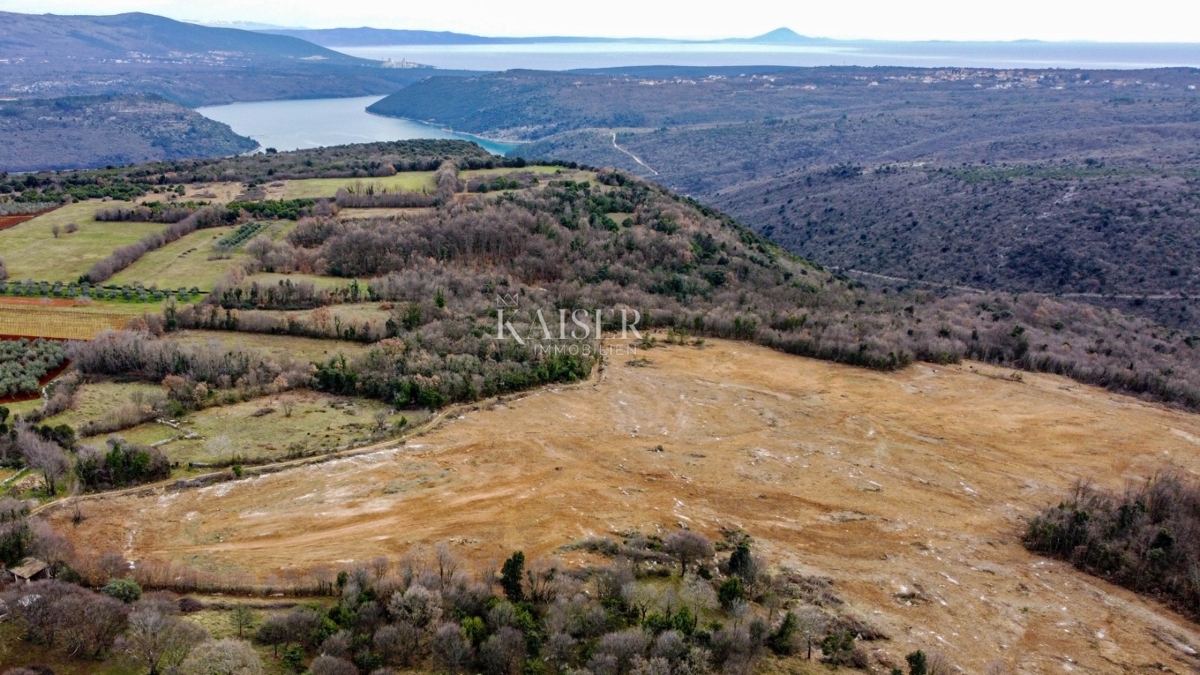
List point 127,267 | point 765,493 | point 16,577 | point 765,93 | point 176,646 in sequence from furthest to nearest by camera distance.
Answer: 1. point 765,93
2. point 127,267
3. point 765,493
4. point 16,577
5. point 176,646

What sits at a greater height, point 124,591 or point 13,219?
point 13,219

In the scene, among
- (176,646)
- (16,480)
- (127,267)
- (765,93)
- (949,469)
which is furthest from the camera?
(765,93)

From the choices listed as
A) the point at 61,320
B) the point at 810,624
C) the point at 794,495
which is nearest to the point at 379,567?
the point at 810,624

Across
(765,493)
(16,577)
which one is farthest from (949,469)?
(16,577)

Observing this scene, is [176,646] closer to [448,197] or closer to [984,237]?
[448,197]

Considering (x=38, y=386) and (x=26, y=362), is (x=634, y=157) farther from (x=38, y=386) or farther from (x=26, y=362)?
(x=38, y=386)
